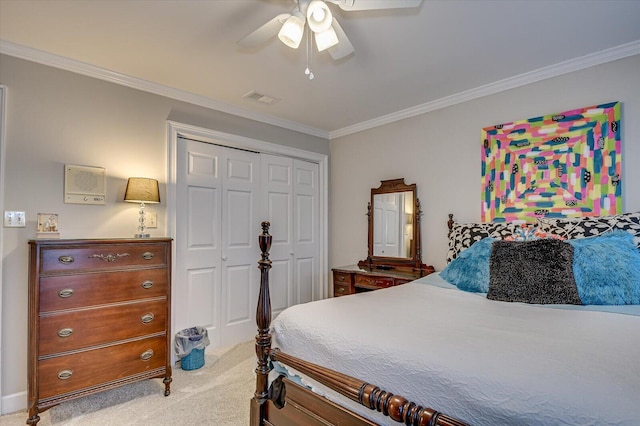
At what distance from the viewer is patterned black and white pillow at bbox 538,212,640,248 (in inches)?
79.3

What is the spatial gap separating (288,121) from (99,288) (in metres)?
2.51

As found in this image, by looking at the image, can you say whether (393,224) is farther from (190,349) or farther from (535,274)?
(190,349)

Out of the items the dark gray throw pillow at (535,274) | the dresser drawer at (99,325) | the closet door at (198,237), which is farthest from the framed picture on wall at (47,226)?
the dark gray throw pillow at (535,274)

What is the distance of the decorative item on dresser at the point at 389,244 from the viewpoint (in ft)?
10.8

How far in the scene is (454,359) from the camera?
1.01 m

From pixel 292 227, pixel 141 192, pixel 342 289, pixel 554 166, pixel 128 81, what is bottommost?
pixel 342 289

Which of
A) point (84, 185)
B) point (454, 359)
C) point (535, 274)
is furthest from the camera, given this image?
point (84, 185)

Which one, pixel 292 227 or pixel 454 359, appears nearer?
pixel 454 359

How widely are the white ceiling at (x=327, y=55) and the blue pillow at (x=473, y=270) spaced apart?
1.37 m

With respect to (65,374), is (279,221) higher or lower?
higher

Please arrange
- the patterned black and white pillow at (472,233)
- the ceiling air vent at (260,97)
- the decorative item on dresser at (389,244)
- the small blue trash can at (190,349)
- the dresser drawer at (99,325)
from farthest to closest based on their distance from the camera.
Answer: the decorative item on dresser at (389,244), the ceiling air vent at (260,97), the small blue trash can at (190,349), the patterned black and white pillow at (472,233), the dresser drawer at (99,325)

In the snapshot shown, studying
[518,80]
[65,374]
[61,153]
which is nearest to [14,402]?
[65,374]

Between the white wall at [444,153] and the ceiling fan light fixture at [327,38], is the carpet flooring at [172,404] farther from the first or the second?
the ceiling fan light fixture at [327,38]

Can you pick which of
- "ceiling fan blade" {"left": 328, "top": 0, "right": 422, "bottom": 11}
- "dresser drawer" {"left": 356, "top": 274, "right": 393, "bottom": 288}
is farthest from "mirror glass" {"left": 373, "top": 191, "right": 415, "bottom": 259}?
"ceiling fan blade" {"left": 328, "top": 0, "right": 422, "bottom": 11}
